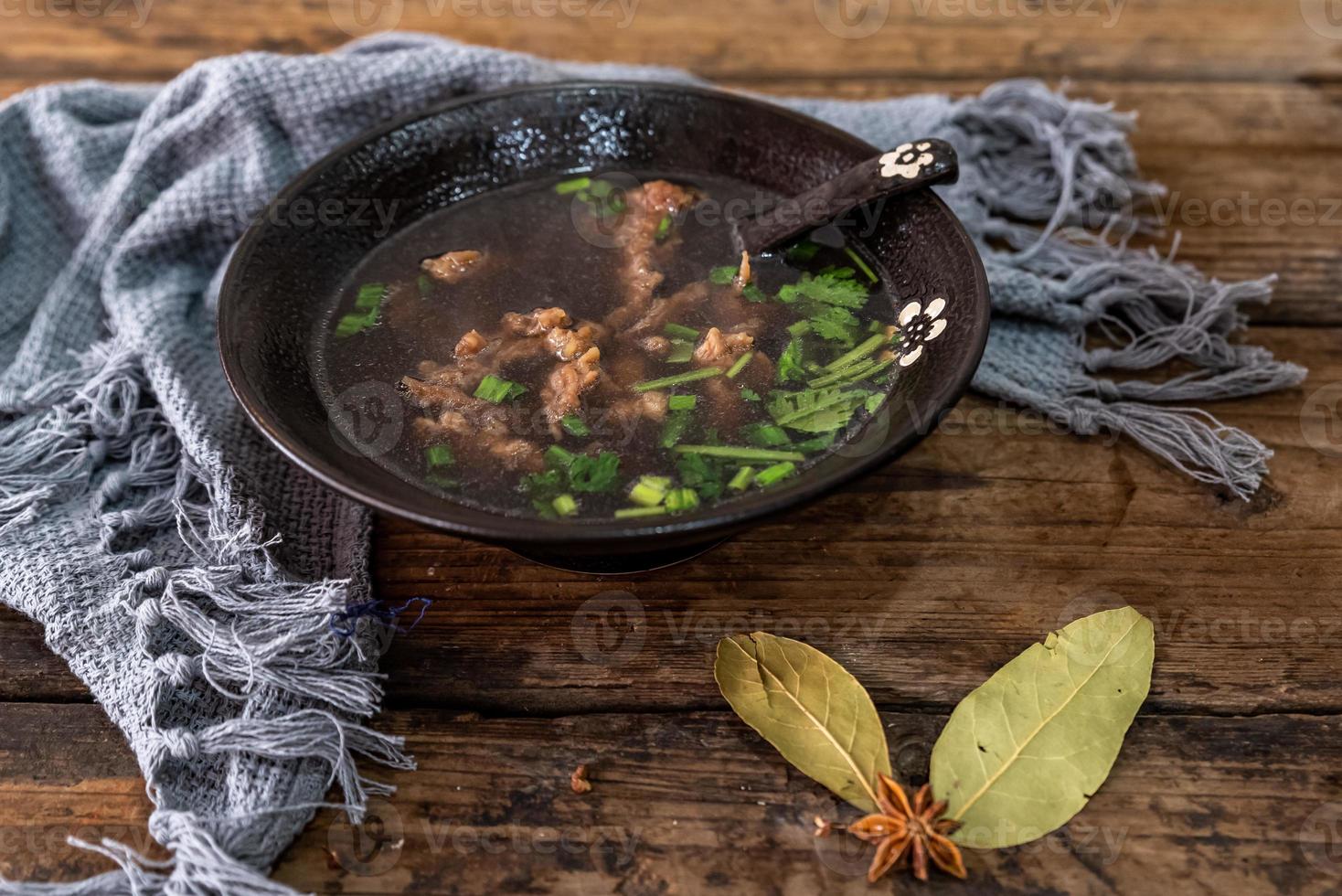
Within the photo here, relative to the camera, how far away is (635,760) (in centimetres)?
176

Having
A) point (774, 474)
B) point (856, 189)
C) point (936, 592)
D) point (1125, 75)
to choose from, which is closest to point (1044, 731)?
point (936, 592)

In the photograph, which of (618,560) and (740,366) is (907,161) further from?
(618,560)

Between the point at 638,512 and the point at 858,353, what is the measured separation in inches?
21.7

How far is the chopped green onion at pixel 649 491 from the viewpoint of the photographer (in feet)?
5.84

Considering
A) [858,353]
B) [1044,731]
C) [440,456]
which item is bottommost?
[1044,731]

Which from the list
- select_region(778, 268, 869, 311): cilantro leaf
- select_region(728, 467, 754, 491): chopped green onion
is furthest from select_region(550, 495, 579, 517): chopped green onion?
select_region(778, 268, 869, 311): cilantro leaf

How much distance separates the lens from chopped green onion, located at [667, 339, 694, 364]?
81.4 inches

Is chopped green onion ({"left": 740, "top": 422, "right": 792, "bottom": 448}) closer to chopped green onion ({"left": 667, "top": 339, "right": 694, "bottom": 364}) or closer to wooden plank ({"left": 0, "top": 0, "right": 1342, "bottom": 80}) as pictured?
chopped green onion ({"left": 667, "top": 339, "right": 694, "bottom": 364})

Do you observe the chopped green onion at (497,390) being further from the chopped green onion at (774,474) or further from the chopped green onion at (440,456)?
the chopped green onion at (774,474)

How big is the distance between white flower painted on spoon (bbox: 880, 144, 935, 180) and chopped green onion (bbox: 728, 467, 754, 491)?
657mm

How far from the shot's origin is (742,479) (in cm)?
181

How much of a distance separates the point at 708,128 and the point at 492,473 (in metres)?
1.04

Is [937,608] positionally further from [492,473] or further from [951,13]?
[951,13]

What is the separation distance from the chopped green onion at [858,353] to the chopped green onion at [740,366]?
0.14 metres
